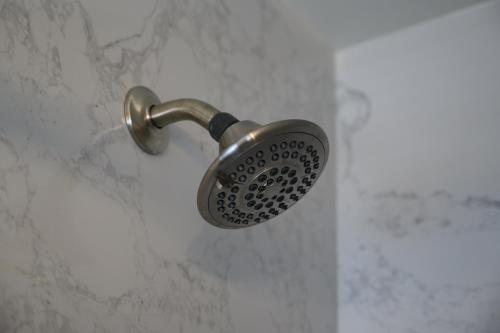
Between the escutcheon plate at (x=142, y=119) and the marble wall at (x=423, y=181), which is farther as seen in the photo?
the marble wall at (x=423, y=181)

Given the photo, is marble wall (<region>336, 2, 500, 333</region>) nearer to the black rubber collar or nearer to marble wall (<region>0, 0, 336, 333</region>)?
marble wall (<region>0, 0, 336, 333</region>)

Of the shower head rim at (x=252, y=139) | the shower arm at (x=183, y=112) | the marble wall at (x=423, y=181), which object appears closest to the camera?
the shower head rim at (x=252, y=139)

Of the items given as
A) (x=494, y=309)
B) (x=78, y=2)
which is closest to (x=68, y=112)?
(x=78, y=2)

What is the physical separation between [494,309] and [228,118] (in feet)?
2.33

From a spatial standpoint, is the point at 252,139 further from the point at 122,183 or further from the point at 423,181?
the point at 423,181

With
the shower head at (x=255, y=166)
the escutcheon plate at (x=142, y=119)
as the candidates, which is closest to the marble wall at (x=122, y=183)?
the escutcheon plate at (x=142, y=119)

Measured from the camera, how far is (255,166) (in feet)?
1.21

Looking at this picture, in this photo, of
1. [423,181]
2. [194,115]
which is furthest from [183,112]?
[423,181]

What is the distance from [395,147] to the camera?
97 cm

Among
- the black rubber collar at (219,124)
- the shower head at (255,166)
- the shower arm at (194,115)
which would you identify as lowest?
the shower head at (255,166)

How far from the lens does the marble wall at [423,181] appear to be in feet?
2.69

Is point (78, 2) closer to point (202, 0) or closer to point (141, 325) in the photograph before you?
point (202, 0)

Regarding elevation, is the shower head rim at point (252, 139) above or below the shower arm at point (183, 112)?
below

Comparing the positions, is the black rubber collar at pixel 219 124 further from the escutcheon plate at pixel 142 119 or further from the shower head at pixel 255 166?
the escutcheon plate at pixel 142 119
